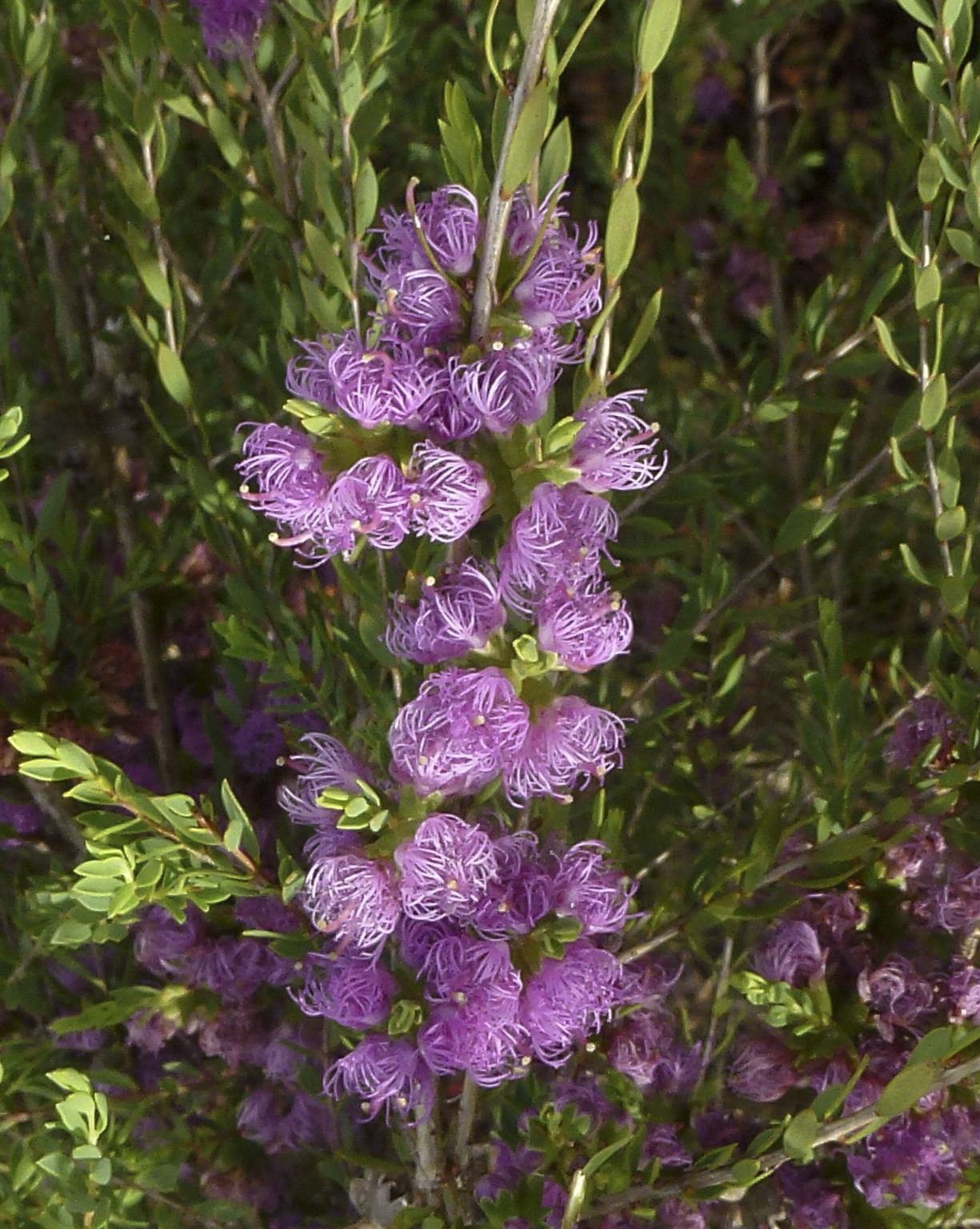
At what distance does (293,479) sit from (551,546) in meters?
0.10

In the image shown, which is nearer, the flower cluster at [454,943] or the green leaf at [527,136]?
the green leaf at [527,136]

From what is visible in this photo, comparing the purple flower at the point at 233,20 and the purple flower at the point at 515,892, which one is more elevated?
the purple flower at the point at 233,20

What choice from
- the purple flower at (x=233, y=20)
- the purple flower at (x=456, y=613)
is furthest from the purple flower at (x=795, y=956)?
the purple flower at (x=233, y=20)

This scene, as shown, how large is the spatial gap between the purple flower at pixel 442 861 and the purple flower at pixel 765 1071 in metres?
0.20

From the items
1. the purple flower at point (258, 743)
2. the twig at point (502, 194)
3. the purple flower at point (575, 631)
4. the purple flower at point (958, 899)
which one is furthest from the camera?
the purple flower at point (258, 743)

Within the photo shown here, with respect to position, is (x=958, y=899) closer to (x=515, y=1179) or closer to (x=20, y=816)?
(x=515, y=1179)

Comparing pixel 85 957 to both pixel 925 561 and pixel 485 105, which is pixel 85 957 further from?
pixel 925 561

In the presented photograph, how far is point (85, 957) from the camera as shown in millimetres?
791

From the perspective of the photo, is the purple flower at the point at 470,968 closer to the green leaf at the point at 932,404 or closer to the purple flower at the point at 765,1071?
the purple flower at the point at 765,1071

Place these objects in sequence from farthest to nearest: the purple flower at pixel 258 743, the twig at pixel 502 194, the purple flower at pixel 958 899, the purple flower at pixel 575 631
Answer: the purple flower at pixel 258 743 → the purple flower at pixel 958 899 → the purple flower at pixel 575 631 → the twig at pixel 502 194

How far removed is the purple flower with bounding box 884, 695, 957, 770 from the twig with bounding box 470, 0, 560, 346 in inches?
12.1

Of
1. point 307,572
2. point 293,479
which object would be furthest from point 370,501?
point 307,572

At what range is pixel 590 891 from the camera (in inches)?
21.0

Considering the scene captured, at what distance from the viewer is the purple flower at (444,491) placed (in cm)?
43
